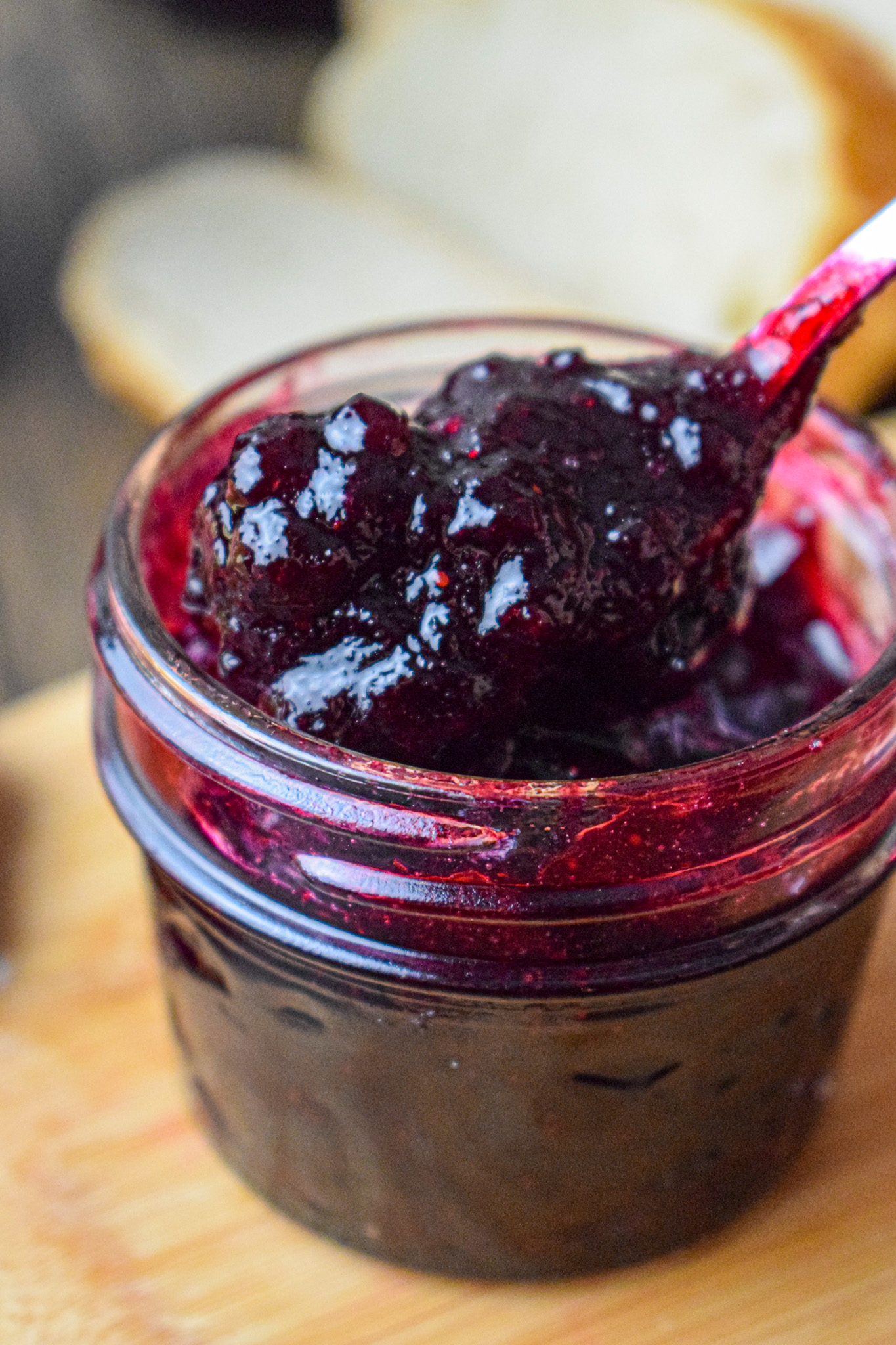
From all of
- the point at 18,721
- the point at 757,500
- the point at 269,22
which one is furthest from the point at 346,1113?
the point at 269,22

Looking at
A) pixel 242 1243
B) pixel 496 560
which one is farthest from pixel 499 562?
pixel 242 1243

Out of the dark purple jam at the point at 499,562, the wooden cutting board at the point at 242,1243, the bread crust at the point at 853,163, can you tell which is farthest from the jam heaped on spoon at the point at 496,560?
the bread crust at the point at 853,163

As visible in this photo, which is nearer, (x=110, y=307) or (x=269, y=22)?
(x=110, y=307)

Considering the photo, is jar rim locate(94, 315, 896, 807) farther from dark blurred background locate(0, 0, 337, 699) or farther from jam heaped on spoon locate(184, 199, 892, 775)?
dark blurred background locate(0, 0, 337, 699)

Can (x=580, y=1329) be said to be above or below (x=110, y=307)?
above

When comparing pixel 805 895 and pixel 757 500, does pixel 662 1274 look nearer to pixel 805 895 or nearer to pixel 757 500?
pixel 805 895

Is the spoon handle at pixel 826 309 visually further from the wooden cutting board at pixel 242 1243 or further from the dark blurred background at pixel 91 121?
the dark blurred background at pixel 91 121

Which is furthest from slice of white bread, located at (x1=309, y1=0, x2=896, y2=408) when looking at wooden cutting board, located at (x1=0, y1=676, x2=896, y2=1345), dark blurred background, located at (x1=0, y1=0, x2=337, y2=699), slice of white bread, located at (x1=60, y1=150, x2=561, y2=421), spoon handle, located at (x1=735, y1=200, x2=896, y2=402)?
wooden cutting board, located at (x1=0, y1=676, x2=896, y2=1345)
